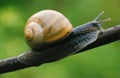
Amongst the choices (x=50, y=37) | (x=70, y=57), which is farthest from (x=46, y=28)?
(x=70, y=57)

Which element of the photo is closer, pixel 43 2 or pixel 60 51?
pixel 60 51

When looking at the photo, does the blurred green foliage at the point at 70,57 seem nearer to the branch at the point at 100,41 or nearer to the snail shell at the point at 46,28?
the snail shell at the point at 46,28

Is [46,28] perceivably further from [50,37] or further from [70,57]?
[70,57]

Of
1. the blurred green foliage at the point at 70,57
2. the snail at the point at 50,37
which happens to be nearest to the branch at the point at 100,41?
the snail at the point at 50,37

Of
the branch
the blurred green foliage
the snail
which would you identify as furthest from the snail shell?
the blurred green foliage

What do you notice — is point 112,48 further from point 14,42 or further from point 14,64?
point 14,64

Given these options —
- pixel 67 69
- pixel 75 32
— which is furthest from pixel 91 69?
pixel 75 32

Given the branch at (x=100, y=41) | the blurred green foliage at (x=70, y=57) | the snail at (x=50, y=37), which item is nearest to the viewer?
the branch at (x=100, y=41)
